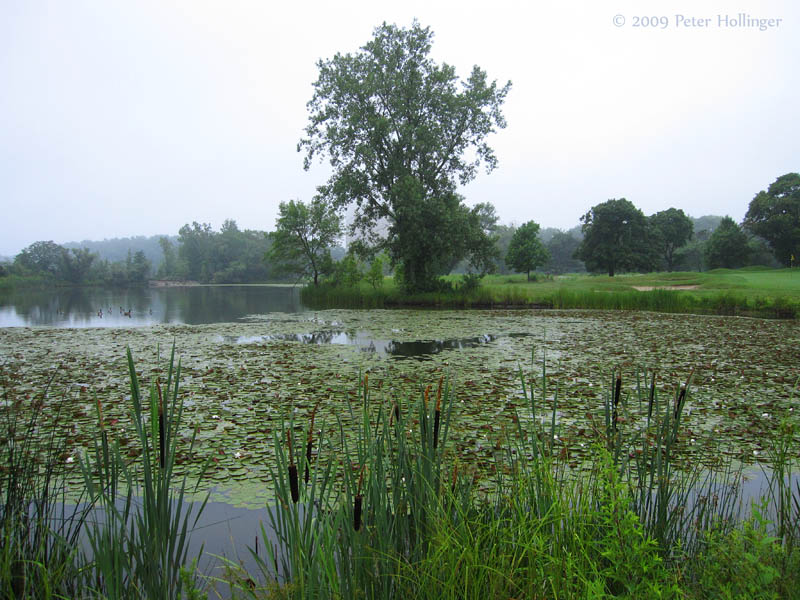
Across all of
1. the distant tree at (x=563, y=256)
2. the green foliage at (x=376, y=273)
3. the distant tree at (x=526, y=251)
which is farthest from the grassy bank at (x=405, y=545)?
the distant tree at (x=563, y=256)

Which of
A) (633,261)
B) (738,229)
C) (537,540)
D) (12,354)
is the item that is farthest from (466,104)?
(738,229)

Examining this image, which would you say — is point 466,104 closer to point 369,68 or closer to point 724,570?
point 369,68

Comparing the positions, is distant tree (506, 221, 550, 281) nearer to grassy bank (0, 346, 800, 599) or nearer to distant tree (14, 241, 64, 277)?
grassy bank (0, 346, 800, 599)

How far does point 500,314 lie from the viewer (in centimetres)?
1850

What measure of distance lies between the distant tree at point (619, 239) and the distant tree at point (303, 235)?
24341mm

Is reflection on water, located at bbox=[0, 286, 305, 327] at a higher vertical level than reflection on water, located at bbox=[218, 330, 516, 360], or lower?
higher

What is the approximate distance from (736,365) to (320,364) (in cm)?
731

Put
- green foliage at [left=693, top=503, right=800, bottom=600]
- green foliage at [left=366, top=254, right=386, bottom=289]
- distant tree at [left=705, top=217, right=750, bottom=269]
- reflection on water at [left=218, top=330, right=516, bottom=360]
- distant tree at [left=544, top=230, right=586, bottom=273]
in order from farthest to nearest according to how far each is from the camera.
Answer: distant tree at [left=544, top=230, right=586, bottom=273], distant tree at [left=705, top=217, right=750, bottom=269], green foliage at [left=366, top=254, right=386, bottom=289], reflection on water at [left=218, top=330, right=516, bottom=360], green foliage at [left=693, top=503, right=800, bottom=600]

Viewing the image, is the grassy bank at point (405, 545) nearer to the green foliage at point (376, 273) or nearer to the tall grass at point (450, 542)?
the tall grass at point (450, 542)

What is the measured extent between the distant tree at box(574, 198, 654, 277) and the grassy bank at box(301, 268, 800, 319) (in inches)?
466

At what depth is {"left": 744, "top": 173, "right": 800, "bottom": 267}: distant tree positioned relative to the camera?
39.8 metres

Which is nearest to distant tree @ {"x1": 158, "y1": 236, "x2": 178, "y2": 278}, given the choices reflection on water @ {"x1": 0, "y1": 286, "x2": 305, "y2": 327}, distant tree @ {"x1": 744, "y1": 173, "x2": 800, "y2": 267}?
reflection on water @ {"x1": 0, "y1": 286, "x2": 305, "y2": 327}

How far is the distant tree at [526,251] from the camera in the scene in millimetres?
39688

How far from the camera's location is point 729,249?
46.0 metres
